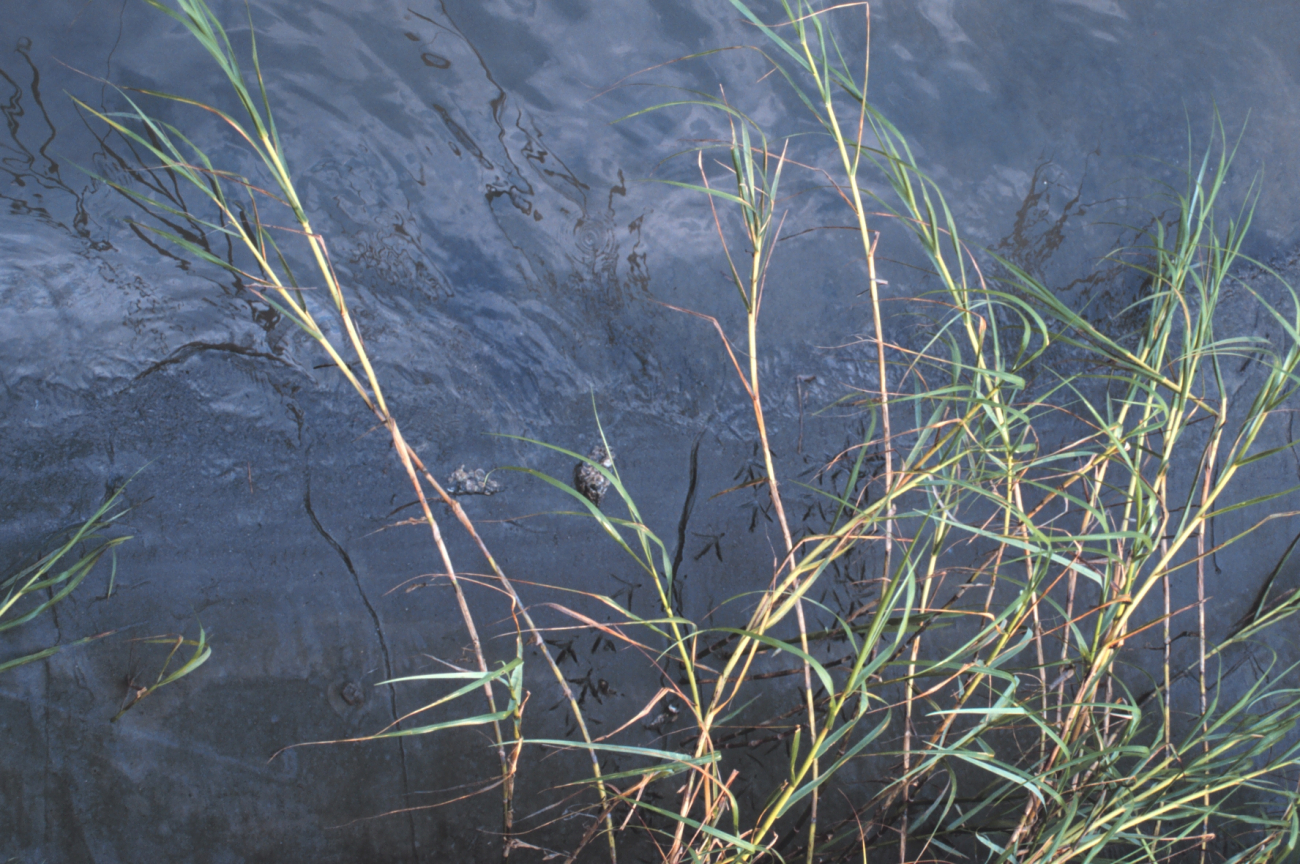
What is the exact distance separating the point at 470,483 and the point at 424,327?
12.8 inches

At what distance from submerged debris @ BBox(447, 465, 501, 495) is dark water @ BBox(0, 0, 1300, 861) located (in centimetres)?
3

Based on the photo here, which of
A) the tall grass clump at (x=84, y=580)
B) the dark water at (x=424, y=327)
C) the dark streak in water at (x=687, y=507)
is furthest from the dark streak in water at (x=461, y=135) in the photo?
the tall grass clump at (x=84, y=580)

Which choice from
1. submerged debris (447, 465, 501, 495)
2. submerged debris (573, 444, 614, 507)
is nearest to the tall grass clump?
submerged debris (447, 465, 501, 495)

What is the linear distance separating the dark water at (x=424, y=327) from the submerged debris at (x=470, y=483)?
26 millimetres

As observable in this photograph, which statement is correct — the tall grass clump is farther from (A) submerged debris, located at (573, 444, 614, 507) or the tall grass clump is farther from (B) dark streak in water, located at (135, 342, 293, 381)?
(A) submerged debris, located at (573, 444, 614, 507)

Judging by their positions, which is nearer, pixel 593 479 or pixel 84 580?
pixel 84 580

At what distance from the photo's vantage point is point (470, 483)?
1462 mm

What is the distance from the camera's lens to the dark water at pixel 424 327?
1.38 m

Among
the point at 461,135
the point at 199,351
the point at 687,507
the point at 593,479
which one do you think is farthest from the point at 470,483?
the point at 461,135

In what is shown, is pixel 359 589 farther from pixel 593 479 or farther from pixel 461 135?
pixel 461 135

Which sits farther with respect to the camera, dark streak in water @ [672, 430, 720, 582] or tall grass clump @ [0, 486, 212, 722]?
dark streak in water @ [672, 430, 720, 582]

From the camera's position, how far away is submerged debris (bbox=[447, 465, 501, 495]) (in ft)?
4.79

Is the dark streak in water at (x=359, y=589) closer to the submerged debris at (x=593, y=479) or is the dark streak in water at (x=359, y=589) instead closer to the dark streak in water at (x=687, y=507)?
the submerged debris at (x=593, y=479)

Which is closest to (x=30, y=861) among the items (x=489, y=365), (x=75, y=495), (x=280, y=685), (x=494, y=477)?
(x=280, y=685)
